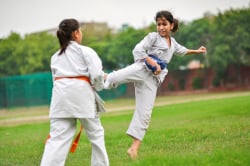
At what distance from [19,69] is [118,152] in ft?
174

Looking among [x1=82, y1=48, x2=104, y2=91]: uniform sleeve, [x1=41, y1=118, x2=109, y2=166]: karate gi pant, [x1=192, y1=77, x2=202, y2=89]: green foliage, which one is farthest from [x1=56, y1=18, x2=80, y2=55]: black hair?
[x1=192, y1=77, x2=202, y2=89]: green foliage

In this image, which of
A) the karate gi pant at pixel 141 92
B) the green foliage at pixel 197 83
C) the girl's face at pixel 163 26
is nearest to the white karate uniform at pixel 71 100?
the karate gi pant at pixel 141 92

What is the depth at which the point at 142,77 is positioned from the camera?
24.4 ft

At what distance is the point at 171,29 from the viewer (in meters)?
7.70

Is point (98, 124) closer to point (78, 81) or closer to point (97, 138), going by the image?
point (97, 138)

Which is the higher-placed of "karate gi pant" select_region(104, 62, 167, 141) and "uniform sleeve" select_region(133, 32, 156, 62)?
"uniform sleeve" select_region(133, 32, 156, 62)

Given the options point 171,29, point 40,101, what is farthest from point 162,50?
point 40,101

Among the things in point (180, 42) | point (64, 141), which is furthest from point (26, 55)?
point (64, 141)

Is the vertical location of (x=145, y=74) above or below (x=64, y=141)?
above

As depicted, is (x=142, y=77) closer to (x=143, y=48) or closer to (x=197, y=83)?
(x=143, y=48)

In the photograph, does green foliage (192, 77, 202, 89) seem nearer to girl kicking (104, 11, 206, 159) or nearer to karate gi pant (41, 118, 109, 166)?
girl kicking (104, 11, 206, 159)

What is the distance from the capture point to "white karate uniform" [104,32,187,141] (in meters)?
7.36

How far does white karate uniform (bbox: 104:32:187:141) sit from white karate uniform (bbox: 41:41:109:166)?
1313 mm

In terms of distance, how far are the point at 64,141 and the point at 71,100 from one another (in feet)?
1.46
